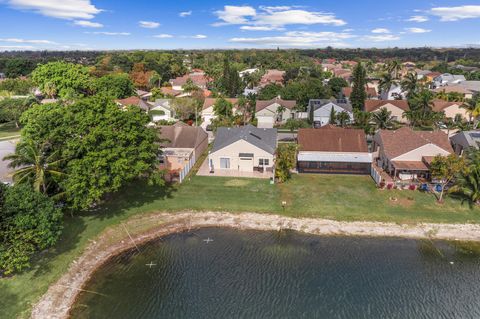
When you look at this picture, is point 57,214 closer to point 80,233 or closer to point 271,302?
point 80,233

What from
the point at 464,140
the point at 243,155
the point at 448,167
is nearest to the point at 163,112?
the point at 243,155

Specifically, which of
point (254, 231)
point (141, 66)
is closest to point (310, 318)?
point (254, 231)

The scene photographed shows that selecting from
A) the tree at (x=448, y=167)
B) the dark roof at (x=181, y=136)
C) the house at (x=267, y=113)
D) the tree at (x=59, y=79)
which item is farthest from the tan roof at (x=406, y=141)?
the tree at (x=59, y=79)

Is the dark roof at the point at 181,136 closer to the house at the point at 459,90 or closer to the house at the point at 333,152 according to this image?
the house at the point at 333,152

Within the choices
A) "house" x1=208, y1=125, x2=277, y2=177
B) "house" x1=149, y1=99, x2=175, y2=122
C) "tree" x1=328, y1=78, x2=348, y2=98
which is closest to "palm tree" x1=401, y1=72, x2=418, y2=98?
"tree" x1=328, y1=78, x2=348, y2=98

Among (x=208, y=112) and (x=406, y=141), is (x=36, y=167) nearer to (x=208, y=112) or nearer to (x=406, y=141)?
(x=406, y=141)

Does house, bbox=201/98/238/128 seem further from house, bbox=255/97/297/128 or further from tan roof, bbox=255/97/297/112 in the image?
house, bbox=255/97/297/128
